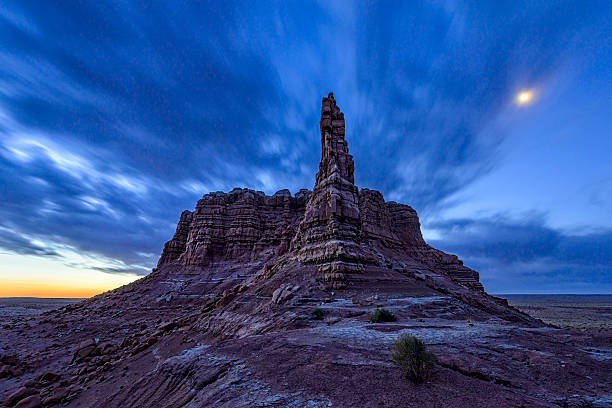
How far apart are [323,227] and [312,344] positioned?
21.4 metres

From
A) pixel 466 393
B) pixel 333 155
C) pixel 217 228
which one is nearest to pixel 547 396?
pixel 466 393

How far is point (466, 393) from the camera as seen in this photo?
6.05 metres

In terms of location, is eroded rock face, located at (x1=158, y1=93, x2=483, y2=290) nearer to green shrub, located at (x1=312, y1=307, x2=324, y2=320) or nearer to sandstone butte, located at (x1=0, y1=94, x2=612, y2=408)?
sandstone butte, located at (x1=0, y1=94, x2=612, y2=408)

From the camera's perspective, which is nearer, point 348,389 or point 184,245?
point 348,389

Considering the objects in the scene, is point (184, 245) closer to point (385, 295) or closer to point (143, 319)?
point (143, 319)

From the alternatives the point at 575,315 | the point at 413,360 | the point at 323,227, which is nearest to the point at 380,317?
the point at 413,360

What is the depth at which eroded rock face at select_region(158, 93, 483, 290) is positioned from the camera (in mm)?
29516

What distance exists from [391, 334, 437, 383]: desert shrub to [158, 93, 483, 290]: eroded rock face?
16831mm

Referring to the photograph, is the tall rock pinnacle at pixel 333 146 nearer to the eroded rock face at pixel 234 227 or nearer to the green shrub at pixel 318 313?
the green shrub at pixel 318 313

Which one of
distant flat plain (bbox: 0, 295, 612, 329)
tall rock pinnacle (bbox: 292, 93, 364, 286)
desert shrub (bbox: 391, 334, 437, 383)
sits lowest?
distant flat plain (bbox: 0, 295, 612, 329)

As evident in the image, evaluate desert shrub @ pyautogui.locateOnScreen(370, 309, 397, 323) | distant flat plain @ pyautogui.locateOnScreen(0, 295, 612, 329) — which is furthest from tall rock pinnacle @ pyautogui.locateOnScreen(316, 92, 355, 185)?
distant flat plain @ pyautogui.locateOnScreen(0, 295, 612, 329)

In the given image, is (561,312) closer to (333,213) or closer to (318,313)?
(333,213)

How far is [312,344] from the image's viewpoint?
9.80 meters

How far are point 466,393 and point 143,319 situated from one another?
151 ft
